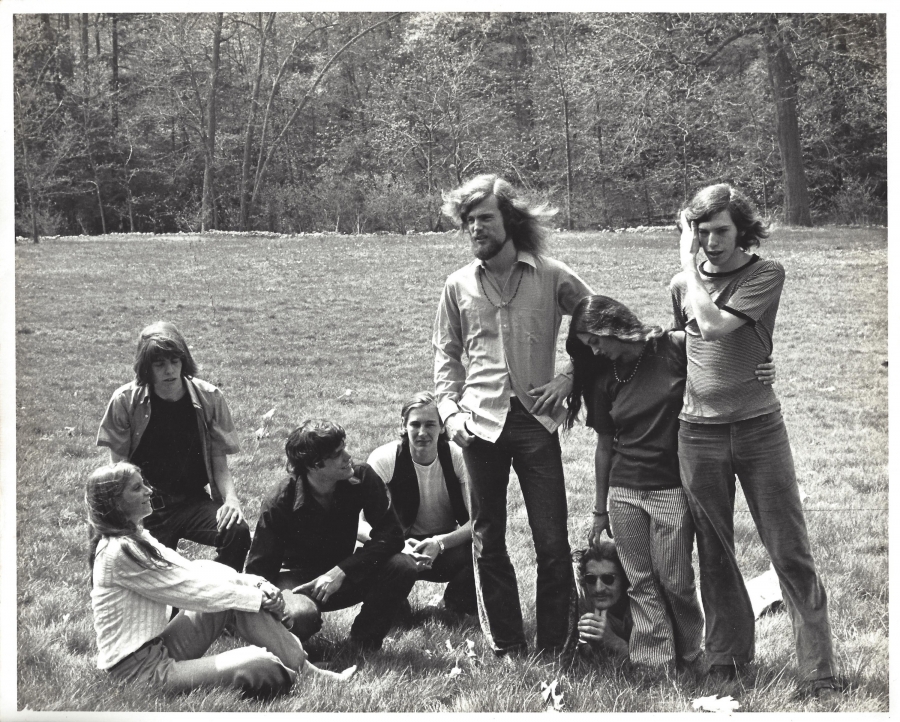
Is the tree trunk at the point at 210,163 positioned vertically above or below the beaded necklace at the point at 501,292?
above

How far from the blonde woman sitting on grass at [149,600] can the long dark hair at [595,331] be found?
4.38 feet

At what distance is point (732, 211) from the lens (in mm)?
3023

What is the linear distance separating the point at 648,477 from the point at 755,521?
0.39 meters

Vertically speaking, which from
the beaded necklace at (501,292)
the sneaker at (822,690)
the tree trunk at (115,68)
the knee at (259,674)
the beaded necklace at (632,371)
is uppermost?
the tree trunk at (115,68)

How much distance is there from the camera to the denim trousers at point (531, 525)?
11.0 ft

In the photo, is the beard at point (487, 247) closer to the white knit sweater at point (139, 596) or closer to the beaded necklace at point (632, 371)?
the beaded necklace at point (632, 371)

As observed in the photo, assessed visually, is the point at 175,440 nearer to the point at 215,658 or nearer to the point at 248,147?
the point at 215,658

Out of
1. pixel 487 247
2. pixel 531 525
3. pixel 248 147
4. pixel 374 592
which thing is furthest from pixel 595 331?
pixel 248 147

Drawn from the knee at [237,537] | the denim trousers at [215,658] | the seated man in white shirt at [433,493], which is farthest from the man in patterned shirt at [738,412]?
the knee at [237,537]

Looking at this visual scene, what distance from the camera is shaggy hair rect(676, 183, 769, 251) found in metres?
3.02

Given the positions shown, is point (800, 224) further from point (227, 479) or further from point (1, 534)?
point (1, 534)

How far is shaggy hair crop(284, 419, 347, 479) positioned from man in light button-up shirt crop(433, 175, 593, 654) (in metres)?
0.44

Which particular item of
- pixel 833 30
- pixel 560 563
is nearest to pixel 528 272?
pixel 560 563

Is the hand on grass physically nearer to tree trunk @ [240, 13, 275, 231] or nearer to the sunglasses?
the sunglasses
